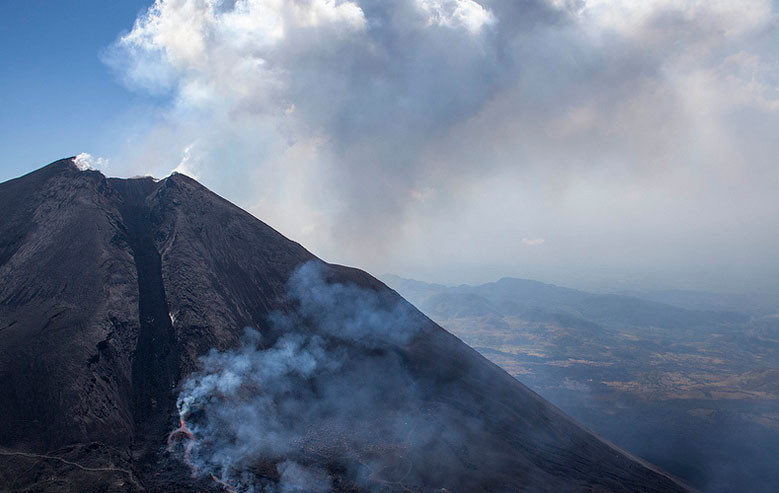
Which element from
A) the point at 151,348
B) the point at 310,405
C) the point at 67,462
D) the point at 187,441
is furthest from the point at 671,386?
the point at 67,462

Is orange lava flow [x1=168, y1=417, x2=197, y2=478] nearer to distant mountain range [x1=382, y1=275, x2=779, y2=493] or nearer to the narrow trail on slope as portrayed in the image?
the narrow trail on slope

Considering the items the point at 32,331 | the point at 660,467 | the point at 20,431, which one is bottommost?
the point at 660,467

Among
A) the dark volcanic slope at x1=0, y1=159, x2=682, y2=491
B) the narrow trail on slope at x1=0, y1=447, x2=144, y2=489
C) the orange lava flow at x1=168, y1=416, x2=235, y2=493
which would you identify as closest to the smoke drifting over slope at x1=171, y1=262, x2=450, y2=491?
the orange lava flow at x1=168, y1=416, x2=235, y2=493

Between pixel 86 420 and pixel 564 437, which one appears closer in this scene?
pixel 86 420

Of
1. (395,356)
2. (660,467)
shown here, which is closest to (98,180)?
(395,356)

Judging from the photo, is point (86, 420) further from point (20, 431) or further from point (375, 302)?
point (375, 302)

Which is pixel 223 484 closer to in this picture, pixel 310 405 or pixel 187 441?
pixel 187 441
